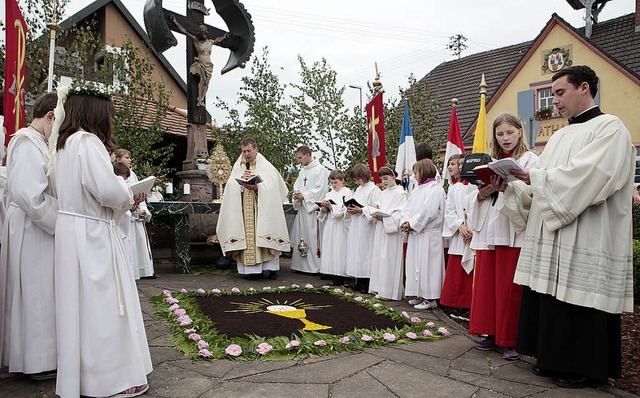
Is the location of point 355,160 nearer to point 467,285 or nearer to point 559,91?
point 467,285

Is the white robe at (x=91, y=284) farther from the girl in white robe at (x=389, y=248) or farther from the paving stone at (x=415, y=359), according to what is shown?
the girl in white robe at (x=389, y=248)

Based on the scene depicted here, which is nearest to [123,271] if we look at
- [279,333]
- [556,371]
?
[279,333]

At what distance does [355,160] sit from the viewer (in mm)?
11688

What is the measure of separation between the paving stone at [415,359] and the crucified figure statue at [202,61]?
676 centimetres

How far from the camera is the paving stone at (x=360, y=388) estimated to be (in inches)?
131

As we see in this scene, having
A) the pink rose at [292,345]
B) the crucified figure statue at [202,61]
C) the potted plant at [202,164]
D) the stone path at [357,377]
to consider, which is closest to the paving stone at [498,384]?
the stone path at [357,377]

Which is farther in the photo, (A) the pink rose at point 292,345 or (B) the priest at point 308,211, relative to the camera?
(B) the priest at point 308,211

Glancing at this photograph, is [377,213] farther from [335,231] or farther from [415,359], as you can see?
[415,359]

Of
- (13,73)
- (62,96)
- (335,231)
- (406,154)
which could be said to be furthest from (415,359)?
(406,154)

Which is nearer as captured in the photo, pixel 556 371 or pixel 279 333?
pixel 556 371

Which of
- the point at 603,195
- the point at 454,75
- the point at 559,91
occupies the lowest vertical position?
the point at 603,195

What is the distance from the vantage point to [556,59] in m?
19.3

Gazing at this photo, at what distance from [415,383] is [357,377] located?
39 centimetres

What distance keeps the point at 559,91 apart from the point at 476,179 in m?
0.82
